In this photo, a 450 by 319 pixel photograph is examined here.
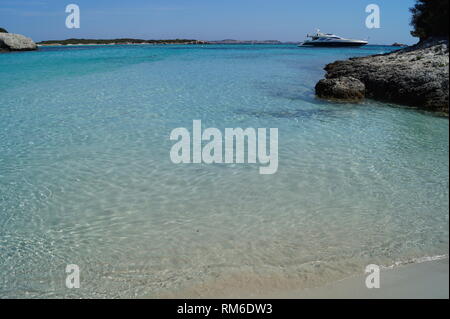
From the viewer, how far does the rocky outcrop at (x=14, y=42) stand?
239 ft

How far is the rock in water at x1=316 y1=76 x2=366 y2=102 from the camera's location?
1598 cm

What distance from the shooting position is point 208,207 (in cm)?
627

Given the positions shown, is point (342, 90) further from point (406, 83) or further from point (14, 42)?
point (14, 42)

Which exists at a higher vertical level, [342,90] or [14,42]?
[14,42]

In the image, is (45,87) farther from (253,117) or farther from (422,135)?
(422,135)

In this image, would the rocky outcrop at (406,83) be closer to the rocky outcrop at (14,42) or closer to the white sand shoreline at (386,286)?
the white sand shoreline at (386,286)

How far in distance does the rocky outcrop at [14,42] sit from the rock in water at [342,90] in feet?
238

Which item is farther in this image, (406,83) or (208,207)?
(406,83)

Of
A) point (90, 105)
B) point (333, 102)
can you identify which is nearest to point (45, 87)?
point (90, 105)

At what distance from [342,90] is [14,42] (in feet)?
245

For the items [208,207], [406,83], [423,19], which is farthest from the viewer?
[423,19]

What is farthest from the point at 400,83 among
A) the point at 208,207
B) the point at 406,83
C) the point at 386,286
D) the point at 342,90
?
the point at 386,286

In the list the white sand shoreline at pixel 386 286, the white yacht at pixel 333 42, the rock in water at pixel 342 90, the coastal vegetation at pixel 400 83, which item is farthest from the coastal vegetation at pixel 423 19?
the white yacht at pixel 333 42

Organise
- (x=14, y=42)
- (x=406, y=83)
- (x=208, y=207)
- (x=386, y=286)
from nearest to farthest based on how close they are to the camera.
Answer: (x=386, y=286), (x=208, y=207), (x=406, y=83), (x=14, y=42)
